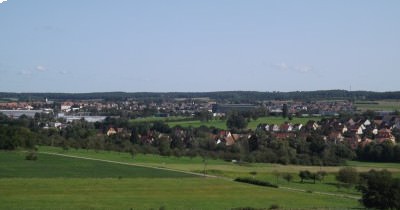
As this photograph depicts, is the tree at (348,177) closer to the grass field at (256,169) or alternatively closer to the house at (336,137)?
the grass field at (256,169)

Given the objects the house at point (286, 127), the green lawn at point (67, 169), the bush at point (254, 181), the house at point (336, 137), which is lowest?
the bush at point (254, 181)

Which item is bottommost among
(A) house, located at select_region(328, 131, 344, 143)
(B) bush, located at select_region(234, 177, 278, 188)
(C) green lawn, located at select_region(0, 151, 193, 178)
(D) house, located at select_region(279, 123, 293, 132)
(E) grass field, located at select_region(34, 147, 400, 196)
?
(E) grass field, located at select_region(34, 147, 400, 196)

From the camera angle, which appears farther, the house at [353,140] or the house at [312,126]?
the house at [312,126]

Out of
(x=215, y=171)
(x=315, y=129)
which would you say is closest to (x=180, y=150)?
(x=215, y=171)

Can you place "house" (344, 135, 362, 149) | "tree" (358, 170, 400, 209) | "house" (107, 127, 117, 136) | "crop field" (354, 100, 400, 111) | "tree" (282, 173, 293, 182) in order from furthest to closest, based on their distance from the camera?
"crop field" (354, 100, 400, 111) < "house" (107, 127, 117, 136) < "house" (344, 135, 362, 149) < "tree" (282, 173, 293, 182) < "tree" (358, 170, 400, 209)

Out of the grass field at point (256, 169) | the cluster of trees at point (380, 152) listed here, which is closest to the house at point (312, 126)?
the cluster of trees at point (380, 152)

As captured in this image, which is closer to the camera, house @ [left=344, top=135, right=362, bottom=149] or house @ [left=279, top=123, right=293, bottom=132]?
house @ [left=344, top=135, right=362, bottom=149]

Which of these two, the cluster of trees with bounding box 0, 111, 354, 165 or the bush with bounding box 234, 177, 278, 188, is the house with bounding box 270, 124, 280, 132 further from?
the bush with bounding box 234, 177, 278, 188

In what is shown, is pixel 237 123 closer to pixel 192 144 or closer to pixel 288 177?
pixel 192 144

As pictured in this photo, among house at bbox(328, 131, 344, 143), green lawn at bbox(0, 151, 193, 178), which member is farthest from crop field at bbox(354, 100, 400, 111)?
green lawn at bbox(0, 151, 193, 178)
